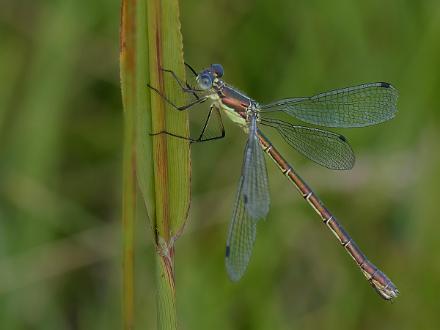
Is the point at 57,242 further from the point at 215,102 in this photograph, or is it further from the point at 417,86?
the point at 417,86

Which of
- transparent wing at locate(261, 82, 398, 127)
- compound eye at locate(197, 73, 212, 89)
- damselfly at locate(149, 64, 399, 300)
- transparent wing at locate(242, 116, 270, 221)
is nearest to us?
transparent wing at locate(242, 116, 270, 221)

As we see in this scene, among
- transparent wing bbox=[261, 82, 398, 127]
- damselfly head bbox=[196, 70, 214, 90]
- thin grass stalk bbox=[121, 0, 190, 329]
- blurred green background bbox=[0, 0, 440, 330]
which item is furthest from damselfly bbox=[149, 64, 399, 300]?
thin grass stalk bbox=[121, 0, 190, 329]

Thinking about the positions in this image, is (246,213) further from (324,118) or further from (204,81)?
(324,118)

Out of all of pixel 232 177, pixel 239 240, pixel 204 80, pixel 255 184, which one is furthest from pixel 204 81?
pixel 232 177

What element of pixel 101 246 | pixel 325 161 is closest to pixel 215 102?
pixel 325 161

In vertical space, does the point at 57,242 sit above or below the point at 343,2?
below

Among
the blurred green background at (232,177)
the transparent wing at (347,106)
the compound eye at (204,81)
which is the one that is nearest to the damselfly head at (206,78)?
the compound eye at (204,81)

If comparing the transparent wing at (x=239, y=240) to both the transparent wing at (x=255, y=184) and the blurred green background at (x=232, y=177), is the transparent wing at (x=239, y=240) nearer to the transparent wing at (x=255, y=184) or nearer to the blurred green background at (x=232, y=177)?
the transparent wing at (x=255, y=184)

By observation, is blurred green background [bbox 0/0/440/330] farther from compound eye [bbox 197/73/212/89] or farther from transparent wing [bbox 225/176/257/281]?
compound eye [bbox 197/73/212/89]
